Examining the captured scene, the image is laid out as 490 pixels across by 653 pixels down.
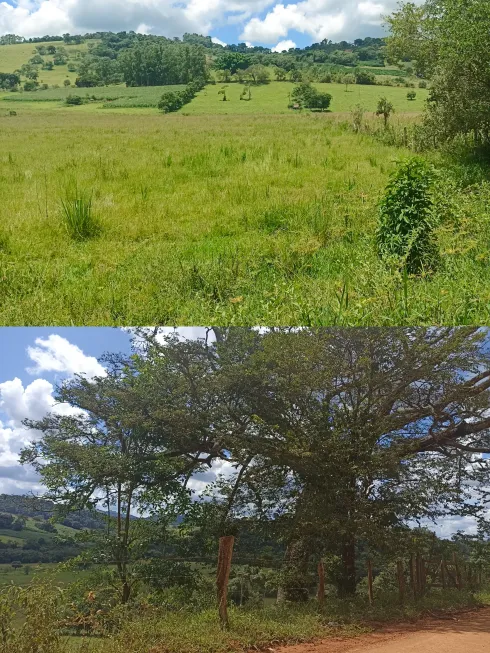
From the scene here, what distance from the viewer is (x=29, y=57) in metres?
127

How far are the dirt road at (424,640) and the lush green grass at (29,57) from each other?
93732 millimetres

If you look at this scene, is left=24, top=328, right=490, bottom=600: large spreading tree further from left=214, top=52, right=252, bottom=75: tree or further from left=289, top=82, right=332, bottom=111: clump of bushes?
left=214, top=52, right=252, bottom=75: tree

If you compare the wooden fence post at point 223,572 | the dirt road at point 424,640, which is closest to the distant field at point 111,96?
the wooden fence post at point 223,572

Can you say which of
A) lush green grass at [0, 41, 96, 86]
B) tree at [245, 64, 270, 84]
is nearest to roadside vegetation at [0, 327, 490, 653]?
tree at [245, 64, 270, 84]

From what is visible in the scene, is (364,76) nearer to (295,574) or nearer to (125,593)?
(295,574)

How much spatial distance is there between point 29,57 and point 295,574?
140 metres

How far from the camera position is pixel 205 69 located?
7131 centimetres

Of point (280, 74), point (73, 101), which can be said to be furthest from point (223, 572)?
point (280, 74)

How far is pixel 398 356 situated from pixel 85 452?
3.63m

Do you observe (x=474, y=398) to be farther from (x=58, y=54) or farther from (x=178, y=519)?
(x=58, y=54)

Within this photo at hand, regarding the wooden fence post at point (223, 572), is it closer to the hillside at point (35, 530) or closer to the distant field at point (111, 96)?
the hillside at point (35, 530)

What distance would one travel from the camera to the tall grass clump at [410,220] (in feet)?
24.1

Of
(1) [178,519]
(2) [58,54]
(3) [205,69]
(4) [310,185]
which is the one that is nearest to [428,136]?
(4) [310,185]

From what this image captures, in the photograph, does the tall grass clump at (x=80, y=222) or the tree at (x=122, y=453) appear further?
the tall grass clump at (x=80, y=222)
